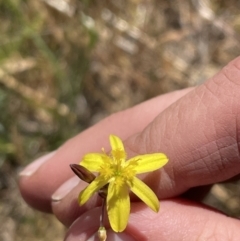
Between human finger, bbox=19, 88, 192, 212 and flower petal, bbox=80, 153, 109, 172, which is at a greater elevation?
flower petal, bbox=80, 153, 109, 172

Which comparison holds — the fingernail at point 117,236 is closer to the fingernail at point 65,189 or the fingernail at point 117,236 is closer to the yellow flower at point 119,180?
the yellow flower at point 119,180

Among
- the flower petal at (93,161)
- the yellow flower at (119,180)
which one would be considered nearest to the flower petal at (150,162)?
the yellow flower at (119,180)

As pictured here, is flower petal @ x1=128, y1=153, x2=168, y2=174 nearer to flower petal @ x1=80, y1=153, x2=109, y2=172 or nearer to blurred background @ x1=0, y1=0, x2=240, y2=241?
flower petal @ x1=80, y1=153, x2=109, y2=172

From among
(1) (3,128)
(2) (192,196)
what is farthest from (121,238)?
(1) (3,128)

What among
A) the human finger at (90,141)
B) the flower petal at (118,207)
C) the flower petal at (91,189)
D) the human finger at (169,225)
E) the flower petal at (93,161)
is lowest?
the human finger at (169,225)

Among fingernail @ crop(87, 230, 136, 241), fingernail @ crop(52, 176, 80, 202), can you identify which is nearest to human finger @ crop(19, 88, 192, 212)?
fingernail @ crop(52, 176, 80, 202)

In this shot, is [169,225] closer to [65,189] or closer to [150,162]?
[150,162]

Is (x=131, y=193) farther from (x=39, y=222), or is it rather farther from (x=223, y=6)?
(x=223, y=6)
